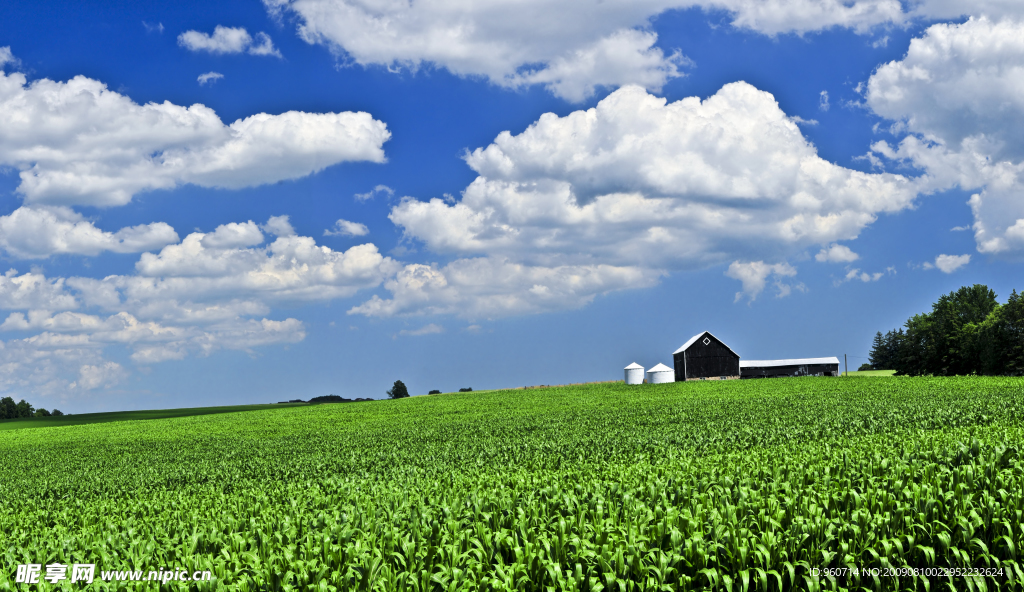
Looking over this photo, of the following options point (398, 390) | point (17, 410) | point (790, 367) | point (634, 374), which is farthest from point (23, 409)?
point (790, 367)

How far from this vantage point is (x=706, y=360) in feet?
287

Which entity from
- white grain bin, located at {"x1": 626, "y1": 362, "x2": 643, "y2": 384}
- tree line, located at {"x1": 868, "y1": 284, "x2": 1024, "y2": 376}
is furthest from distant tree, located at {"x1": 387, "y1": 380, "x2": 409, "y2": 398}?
tree line, located at {"x1": 868, "y1": 284, "x2": 1024, "y2": 376}

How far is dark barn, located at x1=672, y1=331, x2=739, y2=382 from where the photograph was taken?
286 feet

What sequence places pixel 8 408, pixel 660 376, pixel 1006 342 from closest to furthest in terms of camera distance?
pixel 660 376
pixel 1006 342
pixel 8 408

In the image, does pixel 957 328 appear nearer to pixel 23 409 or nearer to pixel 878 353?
pixel 878 353

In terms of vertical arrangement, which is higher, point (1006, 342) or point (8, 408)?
point (1006, 342)

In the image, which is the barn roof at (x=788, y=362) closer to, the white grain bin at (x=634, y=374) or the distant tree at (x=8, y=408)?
the white grain bin at (x=634, y=374)

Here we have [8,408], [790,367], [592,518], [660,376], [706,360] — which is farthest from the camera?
[8,408]

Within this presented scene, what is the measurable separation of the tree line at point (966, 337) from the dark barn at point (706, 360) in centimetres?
2809

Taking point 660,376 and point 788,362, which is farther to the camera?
point 788,362

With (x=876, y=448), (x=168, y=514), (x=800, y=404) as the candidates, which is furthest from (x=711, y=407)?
(x=168, y=514)

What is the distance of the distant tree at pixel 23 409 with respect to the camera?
11482cm

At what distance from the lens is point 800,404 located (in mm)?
34000

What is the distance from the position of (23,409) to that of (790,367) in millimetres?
139077
